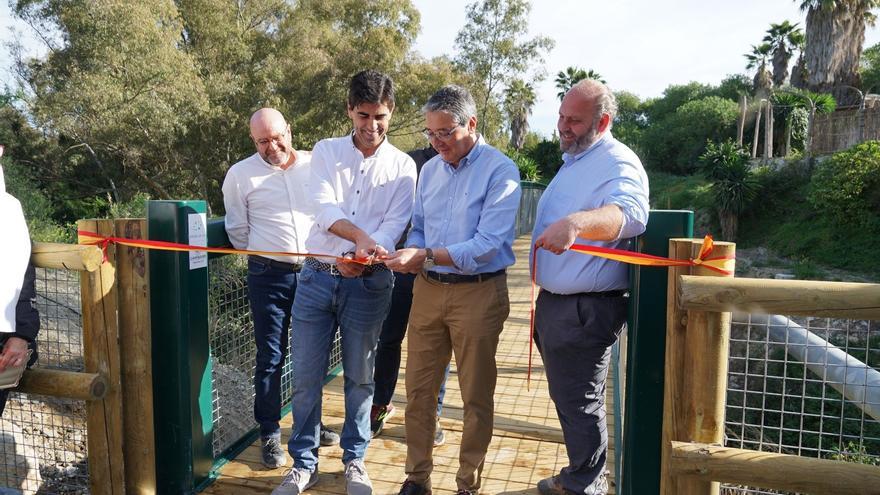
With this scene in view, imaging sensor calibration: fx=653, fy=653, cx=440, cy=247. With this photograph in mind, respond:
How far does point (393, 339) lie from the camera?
3547 millimetres

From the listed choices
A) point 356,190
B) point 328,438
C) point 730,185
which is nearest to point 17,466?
point 328,438

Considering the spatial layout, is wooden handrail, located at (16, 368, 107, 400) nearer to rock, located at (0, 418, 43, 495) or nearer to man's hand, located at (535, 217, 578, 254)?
rock, located at (0, 418, 43, 495)

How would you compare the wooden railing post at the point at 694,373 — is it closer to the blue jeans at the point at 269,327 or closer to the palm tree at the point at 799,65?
the blue jeans at the point at 269,327

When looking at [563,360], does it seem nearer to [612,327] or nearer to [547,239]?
[612,327]

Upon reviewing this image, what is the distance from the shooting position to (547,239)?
2127 mm

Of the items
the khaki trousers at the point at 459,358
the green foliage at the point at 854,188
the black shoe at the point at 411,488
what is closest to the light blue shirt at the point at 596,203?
the khaki trousers at the point at 459,358

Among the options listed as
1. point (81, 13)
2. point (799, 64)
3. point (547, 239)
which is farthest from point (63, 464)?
point (799, 64)

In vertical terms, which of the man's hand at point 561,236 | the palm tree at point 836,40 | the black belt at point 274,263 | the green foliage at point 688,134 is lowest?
the black belt at point 274,263

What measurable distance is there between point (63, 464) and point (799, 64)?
128ft

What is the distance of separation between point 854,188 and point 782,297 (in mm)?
20229

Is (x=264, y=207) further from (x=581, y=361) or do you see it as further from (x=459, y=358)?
(x=581, y=361)

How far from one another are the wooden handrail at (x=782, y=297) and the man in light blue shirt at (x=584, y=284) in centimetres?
44

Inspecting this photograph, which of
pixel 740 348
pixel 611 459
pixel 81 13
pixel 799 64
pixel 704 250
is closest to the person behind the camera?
pixel 704 250

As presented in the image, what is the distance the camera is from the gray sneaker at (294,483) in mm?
2818
